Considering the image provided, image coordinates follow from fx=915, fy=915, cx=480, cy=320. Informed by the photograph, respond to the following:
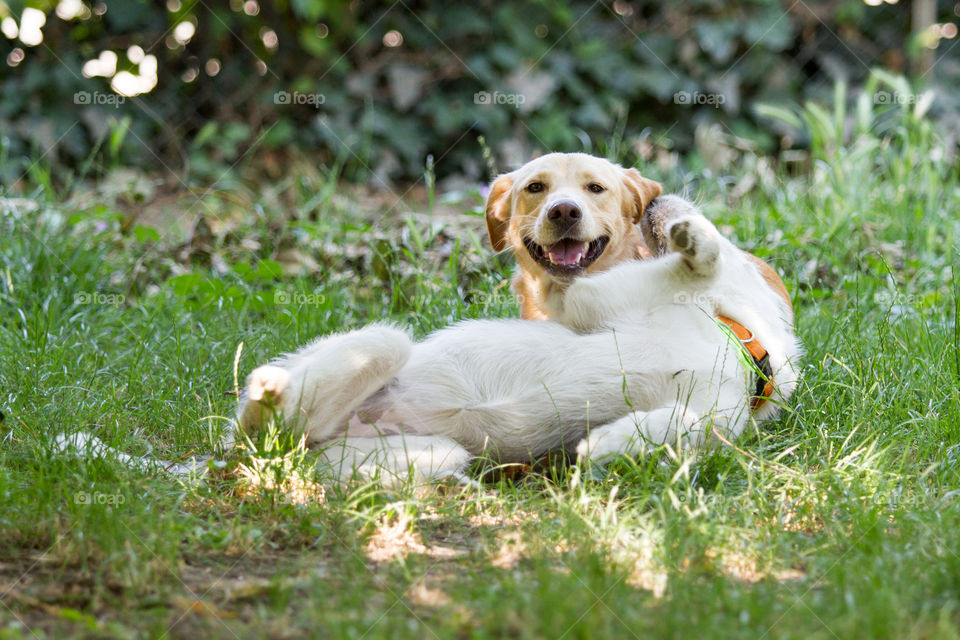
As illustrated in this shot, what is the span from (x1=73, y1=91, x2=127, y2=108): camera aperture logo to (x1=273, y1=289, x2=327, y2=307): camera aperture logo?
3968mm

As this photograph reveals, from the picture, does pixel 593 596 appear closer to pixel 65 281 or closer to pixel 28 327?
pixel 28 327

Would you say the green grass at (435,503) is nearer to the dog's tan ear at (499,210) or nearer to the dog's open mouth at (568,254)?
the dog's tan ear at (499,210)

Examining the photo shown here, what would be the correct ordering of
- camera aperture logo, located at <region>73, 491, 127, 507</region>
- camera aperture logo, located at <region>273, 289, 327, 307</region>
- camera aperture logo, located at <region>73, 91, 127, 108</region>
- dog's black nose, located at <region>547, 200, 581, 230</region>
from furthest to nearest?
1. camera aperture logo, located at <region>73, 91, 127, 108</region>
2. camera aperture logo, located at <region>273, 289, 327, 307</region>
3. dog's black nose, located at <region>547, 200, 581, 230</region>
4. camera aperture logo, located at <region>73, 491, 127, 507</region>

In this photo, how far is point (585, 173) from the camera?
336 cm

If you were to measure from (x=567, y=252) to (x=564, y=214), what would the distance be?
0.17 meters

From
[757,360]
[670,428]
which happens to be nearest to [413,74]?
[757,360]

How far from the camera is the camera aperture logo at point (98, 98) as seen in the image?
7152 mm

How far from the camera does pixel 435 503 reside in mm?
2498

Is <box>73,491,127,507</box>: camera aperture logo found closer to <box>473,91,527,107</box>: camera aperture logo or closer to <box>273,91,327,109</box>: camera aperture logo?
<box>273,91,327,109</box>: camera aperture logo

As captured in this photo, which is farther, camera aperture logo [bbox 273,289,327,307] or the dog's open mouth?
camera aperture logo [bbox 273,289,327,307]

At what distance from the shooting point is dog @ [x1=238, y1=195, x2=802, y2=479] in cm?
263

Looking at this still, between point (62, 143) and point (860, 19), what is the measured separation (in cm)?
670

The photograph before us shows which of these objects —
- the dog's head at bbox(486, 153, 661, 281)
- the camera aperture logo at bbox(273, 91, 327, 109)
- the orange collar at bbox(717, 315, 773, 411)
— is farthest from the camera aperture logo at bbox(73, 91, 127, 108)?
the orange collar at bbox(717, 315, 773, 411)

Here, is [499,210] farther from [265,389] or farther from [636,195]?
[265,389]
